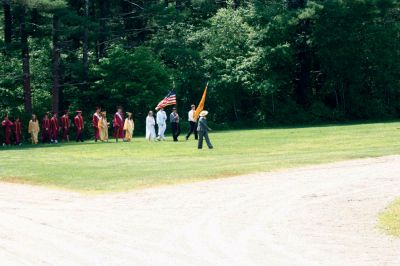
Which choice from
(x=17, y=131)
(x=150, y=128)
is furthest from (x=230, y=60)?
(x=17, y=131)

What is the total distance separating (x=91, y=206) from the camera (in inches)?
744

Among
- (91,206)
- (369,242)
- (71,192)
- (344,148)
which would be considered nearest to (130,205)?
(91,206)

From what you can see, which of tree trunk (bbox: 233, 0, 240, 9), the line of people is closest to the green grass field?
the line of people

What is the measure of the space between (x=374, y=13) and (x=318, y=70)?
20.4 ft

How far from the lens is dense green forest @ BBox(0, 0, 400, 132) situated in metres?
57.3

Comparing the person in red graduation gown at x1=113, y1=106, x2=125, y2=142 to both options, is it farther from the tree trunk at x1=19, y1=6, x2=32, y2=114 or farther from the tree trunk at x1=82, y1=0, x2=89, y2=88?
the tree trunk at x1=82, y1=0, x2=89, y2=88

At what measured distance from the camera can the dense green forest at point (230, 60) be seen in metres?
57.3

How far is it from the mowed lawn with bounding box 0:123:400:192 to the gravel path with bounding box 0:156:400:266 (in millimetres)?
1693

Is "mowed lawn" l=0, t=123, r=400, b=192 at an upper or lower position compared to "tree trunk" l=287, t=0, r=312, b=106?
lower

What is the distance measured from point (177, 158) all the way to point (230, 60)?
30475mm

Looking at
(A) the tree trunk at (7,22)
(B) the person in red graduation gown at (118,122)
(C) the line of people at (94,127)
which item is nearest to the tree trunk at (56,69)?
(A) the tree trunk at (7,22)

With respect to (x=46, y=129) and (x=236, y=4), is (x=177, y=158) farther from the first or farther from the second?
(x=236, y=4)

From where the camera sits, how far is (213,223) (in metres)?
16.2

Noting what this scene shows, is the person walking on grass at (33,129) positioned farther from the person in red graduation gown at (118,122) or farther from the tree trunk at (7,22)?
the tree trunk at (7,22)
